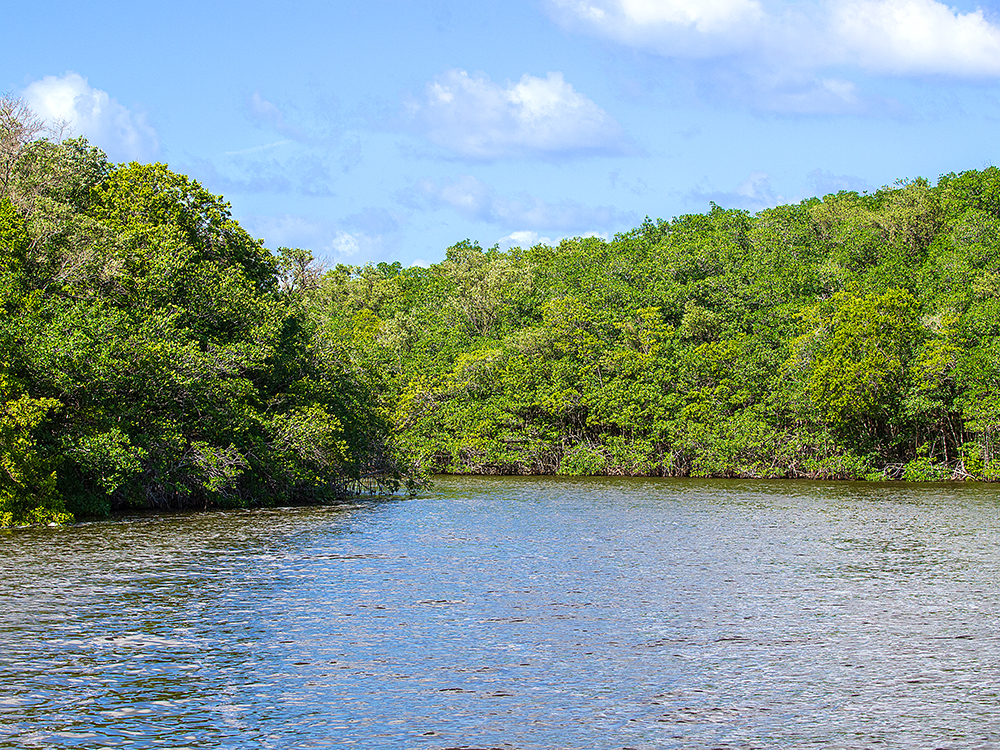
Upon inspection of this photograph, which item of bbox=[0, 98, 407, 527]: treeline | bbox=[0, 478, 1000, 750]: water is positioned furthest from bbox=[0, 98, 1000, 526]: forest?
bbox=[0, 478, 1000, 750]: water

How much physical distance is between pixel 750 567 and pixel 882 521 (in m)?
12.0

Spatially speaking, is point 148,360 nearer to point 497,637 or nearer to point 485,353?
point 497,637

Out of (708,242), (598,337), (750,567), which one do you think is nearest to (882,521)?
(750,567)

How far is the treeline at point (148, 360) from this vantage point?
3014cm

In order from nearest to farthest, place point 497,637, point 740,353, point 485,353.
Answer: point 497,637 → point 740,353 → point 485,353

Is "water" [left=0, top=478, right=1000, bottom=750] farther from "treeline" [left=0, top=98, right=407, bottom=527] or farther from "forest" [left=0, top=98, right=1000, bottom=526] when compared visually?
"forest" [left=0, top=98, right=1000, bottom=526]

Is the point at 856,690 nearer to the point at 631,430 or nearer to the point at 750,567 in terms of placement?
the point at 750,567

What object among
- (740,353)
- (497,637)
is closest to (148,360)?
(497,637)

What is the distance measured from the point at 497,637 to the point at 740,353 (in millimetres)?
50475

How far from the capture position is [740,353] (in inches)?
2534

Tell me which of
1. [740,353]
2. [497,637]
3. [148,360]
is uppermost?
[740,353]

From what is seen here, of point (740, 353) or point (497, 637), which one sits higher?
point (740, 353)

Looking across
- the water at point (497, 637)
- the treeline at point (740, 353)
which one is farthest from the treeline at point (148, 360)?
the treeline at point (740, 353)

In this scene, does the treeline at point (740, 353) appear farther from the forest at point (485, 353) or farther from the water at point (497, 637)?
the water at point (497, 637)
